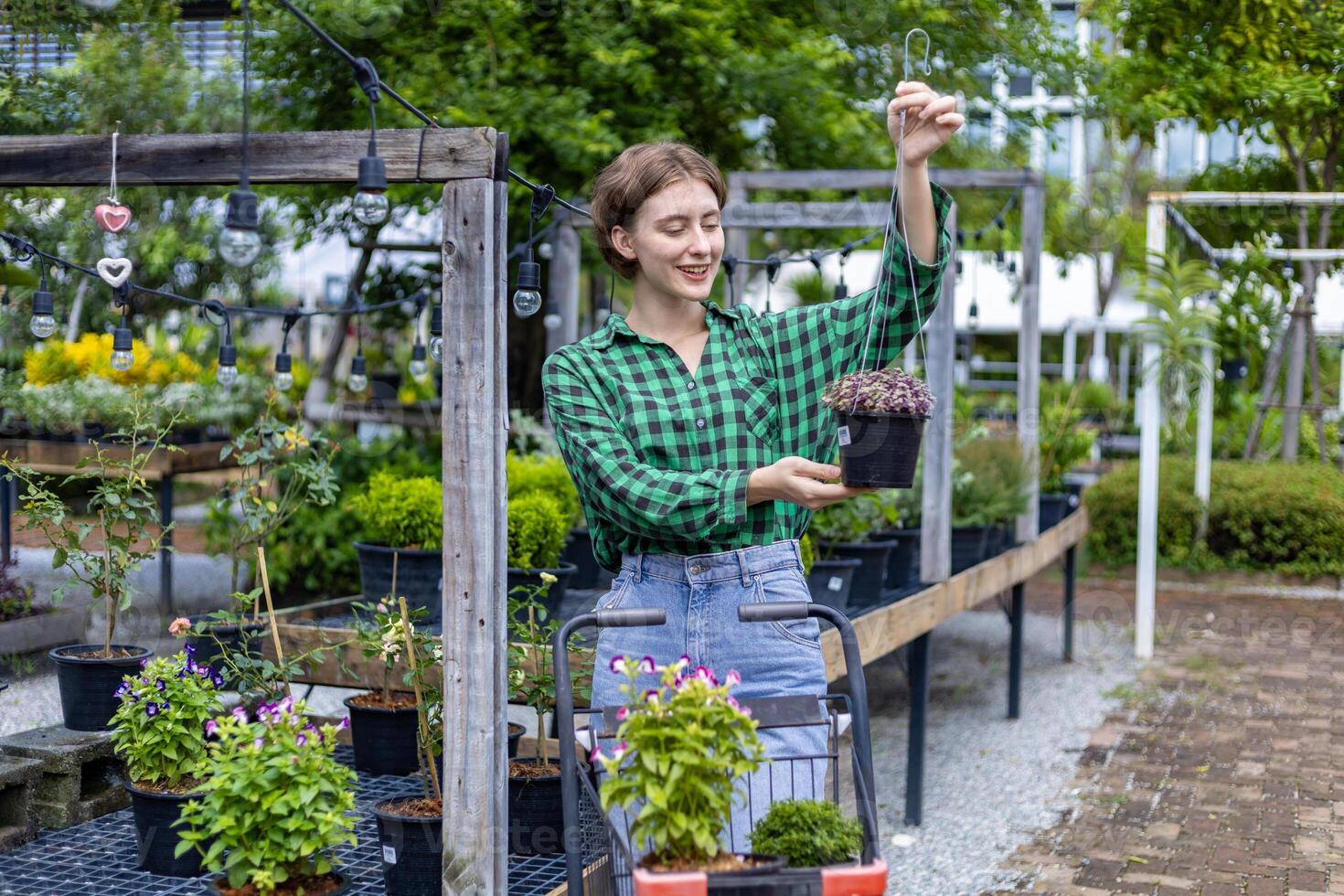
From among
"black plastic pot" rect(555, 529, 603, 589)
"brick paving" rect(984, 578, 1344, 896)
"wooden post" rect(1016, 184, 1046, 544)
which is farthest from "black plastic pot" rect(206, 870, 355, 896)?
"wooden post" rect(1016, 184, 1046, 544)

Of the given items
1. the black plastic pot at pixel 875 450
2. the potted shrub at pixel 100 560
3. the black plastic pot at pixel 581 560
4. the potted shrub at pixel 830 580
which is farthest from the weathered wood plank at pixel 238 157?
the black plastic pot at pixel 581 560

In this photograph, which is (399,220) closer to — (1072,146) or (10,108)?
(10,108)

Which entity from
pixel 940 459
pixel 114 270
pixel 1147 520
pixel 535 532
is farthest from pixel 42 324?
pixel 1147 520

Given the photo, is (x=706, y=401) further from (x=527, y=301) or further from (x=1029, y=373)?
(x=1029, y=373)

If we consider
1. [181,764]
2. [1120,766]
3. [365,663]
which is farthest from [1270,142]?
[181,764]

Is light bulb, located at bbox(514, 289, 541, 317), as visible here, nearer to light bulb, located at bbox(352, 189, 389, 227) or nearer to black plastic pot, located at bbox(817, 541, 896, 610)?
light bulb, located at bbox(352, 189, 389, 227)

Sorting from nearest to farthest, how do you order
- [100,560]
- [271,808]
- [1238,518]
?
[271,808] → [100,560] → [1238,518]

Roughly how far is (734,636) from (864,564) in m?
3.23

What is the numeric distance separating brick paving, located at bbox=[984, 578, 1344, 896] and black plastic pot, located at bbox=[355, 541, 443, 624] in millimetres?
2210

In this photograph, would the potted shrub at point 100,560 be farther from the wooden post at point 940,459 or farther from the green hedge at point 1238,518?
the green hedge at point 1238,518

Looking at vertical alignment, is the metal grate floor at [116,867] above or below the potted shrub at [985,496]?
below

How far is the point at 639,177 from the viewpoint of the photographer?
2.23 m

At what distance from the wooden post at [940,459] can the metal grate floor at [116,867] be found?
272cm

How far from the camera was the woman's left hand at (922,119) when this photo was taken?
2.06 metres
